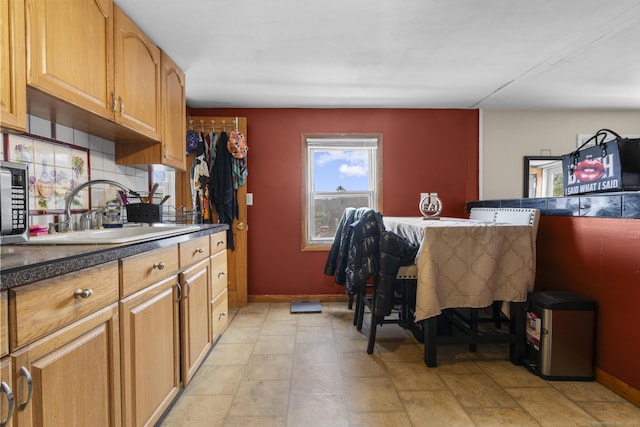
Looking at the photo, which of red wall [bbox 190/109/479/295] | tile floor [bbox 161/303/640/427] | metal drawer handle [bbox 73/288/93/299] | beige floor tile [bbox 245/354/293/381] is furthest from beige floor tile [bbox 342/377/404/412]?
red wall [bbox 190/109/479/295]

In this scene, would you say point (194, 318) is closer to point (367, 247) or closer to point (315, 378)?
point (315, 378)

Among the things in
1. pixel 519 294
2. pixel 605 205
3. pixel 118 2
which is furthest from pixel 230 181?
pixel 605 205

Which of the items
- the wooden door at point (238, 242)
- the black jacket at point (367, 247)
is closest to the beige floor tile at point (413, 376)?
the black jacket at point (367, 247)

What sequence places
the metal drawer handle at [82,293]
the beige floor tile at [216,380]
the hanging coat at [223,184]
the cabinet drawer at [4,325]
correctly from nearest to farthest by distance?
the cabinet drawer at [4,325], the metal drawer handle at [82,293], the beige floor tile at [216,380], the hanging coat at [223,184]

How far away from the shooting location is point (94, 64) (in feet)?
5.13

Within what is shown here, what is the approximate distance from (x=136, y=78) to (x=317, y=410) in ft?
7.08

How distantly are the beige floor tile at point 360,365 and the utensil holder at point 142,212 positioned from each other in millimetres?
1570

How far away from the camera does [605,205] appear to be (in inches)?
72.0

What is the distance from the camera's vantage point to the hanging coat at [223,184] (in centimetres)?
330

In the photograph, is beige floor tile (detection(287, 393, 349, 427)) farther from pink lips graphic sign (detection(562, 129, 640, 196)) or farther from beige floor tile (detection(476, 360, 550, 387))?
pink lips graphic sign (detection(562, 129, 640, 196))

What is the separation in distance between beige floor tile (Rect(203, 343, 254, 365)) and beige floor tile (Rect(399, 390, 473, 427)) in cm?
109

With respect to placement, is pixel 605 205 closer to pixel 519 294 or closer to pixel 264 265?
pixel 519 294

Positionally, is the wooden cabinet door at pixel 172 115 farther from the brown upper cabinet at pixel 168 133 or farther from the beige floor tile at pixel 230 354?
the beige floor tile at pixel 230 354

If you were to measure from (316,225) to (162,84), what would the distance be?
2.10 m
